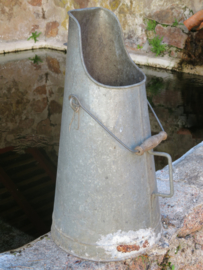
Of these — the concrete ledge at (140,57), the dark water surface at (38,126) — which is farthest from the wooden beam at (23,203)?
the concrete ledge at (140,57)

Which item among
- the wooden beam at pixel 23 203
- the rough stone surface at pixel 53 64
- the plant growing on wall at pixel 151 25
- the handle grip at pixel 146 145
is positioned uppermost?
the handle grip at pixel 146 145

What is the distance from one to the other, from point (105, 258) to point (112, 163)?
0.37m

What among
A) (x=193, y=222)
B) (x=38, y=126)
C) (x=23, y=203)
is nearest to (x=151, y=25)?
(x=38, y=126)

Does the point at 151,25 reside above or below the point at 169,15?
below

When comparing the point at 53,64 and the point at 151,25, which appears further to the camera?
the point at 53,64

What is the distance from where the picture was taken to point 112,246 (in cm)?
125

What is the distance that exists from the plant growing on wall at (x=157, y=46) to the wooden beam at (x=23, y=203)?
344cm

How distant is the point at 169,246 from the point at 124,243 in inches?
9.2

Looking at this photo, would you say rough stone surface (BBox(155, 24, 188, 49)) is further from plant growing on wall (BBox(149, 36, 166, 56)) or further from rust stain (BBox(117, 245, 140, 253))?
rust stain (BBox(117, 245, 140, 253))

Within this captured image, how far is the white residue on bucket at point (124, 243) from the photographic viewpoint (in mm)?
1248

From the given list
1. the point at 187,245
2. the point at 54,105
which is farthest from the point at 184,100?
the point at 187,245

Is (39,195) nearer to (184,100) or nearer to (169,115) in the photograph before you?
(169,115)

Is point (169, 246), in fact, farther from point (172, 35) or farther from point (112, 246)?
point (172, 35)

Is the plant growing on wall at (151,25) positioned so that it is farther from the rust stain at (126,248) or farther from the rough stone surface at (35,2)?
the rust stain at (126,248)
